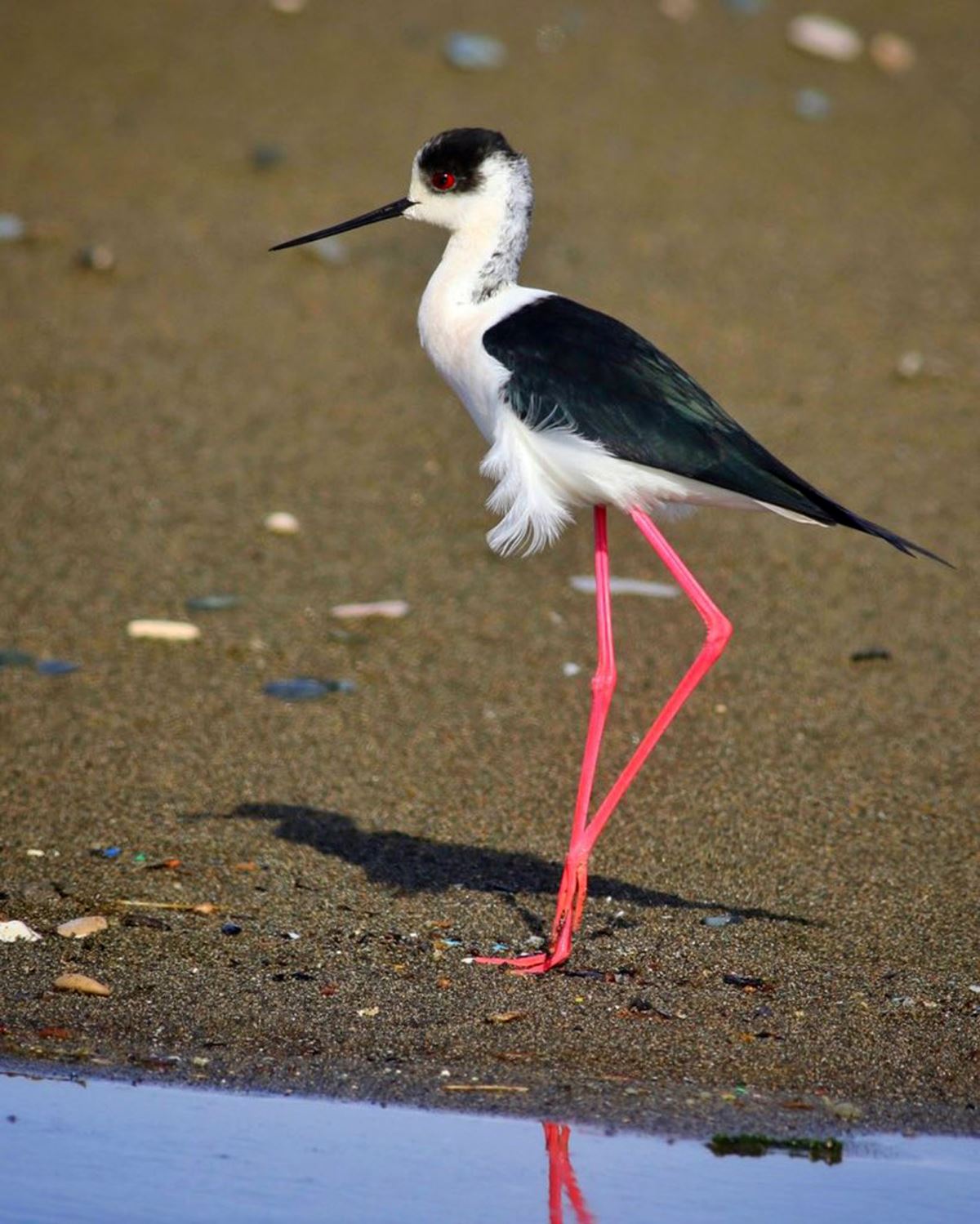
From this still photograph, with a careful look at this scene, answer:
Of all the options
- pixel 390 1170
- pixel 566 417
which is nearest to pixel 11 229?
pixel 566 417

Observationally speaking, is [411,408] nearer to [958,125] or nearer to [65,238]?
[65,238]

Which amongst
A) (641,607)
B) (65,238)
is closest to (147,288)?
(65,238)

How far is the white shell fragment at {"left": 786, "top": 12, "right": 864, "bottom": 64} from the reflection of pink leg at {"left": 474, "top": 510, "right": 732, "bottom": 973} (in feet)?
25.6

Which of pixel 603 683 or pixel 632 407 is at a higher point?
pixel 632 407

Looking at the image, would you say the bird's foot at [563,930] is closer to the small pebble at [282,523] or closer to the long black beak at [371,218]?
the long black beak at [371,218]

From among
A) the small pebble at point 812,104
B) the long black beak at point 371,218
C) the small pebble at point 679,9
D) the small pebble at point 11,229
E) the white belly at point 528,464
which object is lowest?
the white belly at point 528,464

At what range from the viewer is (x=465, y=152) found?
4.63 m

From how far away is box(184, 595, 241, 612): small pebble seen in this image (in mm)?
6285

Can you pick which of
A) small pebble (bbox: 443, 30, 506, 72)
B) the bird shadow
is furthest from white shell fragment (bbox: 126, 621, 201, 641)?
small pebble (bbox: 443, 30, 506, 72)

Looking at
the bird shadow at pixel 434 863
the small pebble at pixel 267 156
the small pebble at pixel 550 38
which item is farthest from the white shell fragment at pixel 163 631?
the small pebble at pixel 550 38

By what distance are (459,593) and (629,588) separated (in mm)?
560

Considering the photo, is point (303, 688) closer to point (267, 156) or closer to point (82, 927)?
point (82, 927)

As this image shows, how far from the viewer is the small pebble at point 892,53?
11.6 metres

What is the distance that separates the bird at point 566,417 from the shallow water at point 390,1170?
706mm
